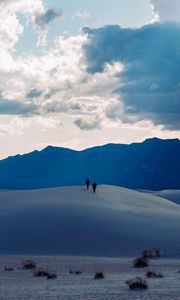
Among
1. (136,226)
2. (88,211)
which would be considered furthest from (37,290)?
(88,211)

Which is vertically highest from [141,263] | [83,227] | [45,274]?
[83,227]

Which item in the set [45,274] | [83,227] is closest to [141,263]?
[45,274]

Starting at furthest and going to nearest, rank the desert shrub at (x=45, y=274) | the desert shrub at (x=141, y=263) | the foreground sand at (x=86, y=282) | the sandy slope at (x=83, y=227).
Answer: the sandy slope at (x=83, y=227) → the desert shrub at (x=141, y=263) → the desert shrub at (x=45, y=274) → the foreground sand at (x=86, y=282)

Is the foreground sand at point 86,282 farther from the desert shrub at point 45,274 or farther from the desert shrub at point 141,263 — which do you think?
the desert shrub at point 141,263

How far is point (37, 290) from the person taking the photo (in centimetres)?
1548

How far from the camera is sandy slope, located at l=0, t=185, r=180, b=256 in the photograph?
2914 centimetres

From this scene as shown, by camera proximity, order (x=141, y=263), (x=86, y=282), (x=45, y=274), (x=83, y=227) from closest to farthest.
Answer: (x=86, y=282)
(x=45, y=274)
(x=141, y=263)
(x=83, y=227)

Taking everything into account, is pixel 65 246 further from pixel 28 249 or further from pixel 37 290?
pixel 37 290

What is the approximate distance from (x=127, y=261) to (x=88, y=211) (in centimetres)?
1041

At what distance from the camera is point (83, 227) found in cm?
3200

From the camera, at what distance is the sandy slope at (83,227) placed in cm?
2914

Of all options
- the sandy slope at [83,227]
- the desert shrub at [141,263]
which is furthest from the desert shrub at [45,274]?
the sandy slope at [83,227]

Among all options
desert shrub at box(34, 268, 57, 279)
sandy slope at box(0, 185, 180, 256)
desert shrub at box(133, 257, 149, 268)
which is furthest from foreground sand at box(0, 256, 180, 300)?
sandy slope at box(0, 185, 180, 256)

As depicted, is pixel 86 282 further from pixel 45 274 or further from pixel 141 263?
pixel 141 263
